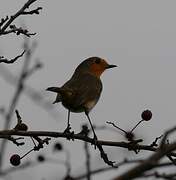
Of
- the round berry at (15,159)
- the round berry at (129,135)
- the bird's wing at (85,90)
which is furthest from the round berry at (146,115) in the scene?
the bird's wing at (85,90)

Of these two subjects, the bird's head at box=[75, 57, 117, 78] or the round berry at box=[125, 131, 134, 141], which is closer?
the round berry at box=[125, 131, 134, 141]

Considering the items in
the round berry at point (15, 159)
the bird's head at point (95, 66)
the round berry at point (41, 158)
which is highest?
the bird's head at point (95, 66)

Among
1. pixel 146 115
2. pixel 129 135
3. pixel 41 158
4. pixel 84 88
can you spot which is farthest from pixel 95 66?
pixel 129 135

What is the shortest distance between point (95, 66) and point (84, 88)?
71.0 inches

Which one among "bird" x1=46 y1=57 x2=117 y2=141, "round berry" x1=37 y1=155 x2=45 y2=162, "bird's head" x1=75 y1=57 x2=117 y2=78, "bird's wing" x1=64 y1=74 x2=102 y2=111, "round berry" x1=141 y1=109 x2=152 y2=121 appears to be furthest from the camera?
"bird's head" x1=75 y1=57 x2=117 y2=78

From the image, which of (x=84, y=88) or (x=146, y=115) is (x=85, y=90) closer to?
(x=84, y=88)

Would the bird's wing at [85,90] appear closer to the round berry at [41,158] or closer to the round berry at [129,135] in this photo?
the round berry at [41,158]

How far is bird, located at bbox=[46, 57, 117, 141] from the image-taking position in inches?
227

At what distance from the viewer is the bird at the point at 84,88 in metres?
5.77

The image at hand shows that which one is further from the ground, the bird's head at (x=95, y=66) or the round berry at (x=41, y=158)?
the bird's head at (x=95, y=66)

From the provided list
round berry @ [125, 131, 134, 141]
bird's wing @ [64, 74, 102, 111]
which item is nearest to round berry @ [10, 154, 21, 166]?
round berry @ [125, 131, 134, 141]

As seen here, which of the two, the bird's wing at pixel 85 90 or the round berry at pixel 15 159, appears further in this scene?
the bird's wing at pixel 85 90

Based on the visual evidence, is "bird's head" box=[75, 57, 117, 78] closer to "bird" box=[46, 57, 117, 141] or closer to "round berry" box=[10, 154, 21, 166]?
"bird" box=[46, 57, 117, 141]

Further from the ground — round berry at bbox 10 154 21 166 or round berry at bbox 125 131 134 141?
round berry at bbox 125 131 134 141
